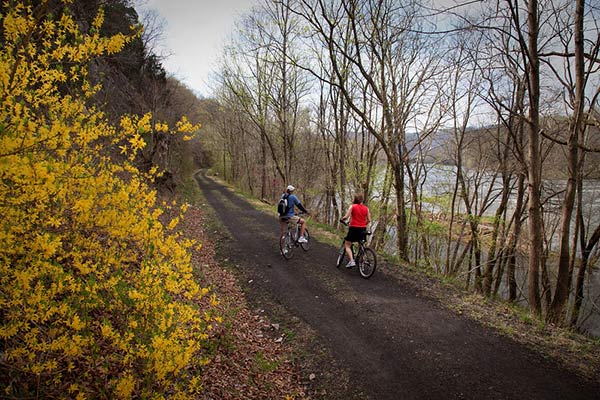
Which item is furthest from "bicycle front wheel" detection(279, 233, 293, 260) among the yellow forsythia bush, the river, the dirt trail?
the river

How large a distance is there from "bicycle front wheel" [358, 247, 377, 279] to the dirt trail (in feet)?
0.65

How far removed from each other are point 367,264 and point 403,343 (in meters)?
2.72

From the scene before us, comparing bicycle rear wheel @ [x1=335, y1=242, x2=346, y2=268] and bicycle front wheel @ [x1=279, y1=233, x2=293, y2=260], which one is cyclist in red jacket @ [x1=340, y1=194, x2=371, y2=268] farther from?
bicycle front wheel @ [x1=279, y1=233, x2=293, y2=260]

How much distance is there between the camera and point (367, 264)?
7.61 metres

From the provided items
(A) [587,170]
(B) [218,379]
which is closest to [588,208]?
(A) [587,170]

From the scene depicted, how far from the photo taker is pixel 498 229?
13.6 metres

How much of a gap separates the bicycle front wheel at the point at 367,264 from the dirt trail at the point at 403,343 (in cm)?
20

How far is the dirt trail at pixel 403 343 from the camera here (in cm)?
404

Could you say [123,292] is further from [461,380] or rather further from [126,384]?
[461,380]

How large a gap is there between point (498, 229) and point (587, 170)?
3876 millimetres

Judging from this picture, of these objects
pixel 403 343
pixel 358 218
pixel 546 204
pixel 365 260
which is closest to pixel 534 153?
pixel 358 218

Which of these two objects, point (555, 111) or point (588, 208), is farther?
point (588, 208)

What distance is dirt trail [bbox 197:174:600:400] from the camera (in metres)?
4.04

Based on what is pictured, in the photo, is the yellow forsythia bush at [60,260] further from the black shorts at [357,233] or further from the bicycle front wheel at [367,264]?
the bicycle front wheel at [367,264]
